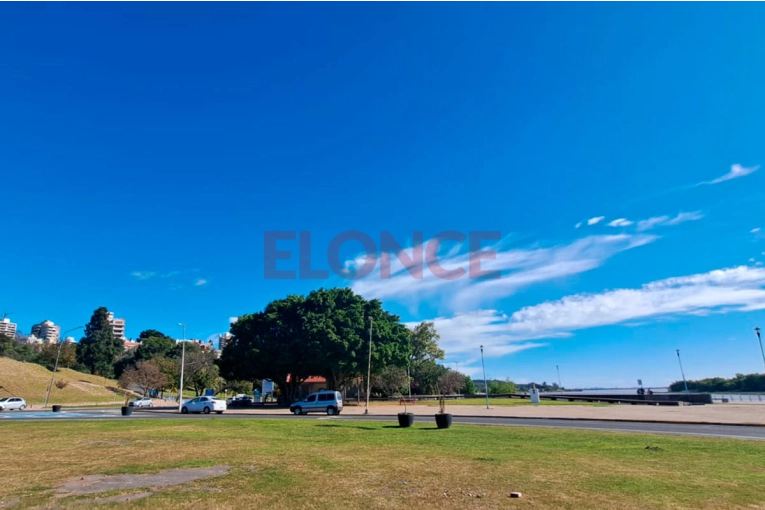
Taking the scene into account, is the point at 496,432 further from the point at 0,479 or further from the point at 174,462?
the point at 0,479

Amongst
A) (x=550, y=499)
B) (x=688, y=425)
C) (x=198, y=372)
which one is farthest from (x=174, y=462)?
(x=198, y=372)

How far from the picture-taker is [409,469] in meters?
10.3

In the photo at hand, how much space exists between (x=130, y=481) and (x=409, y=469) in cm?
578

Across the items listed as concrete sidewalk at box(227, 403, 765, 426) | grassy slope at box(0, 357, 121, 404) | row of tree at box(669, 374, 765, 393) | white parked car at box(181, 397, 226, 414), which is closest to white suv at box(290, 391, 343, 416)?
concrete sidewalk at box(227, 403, 765, 426)

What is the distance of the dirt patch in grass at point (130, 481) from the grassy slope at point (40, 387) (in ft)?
213

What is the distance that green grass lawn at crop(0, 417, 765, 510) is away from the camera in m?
7.46

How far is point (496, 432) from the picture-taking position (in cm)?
1923

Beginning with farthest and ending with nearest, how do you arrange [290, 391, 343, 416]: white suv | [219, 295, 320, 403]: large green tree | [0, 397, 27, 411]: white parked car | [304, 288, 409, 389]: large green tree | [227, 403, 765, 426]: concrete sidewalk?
[219, 295, 320, 403]: large green tree → [304, 288, 409, 389]: large green tree → [0, 397, 27, 411]: white parked car → [290, 391, 343, 416]: white suv → [227, 403, 765, 426]: concrete sidewalk

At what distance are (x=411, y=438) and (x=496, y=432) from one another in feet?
14.4

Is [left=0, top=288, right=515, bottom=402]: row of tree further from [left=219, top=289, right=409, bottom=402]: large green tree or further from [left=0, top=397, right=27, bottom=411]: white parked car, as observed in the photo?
[left=0, top=397, right=27, bottom=411]: white parked car

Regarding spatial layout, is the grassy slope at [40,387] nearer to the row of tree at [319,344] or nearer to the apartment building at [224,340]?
the row of tree at [319,344]

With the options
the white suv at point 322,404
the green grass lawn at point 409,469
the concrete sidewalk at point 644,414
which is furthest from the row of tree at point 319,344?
the green grass lawn at point 409,469

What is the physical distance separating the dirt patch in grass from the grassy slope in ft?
213

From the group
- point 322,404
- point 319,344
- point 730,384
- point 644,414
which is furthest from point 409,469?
point 730,384
